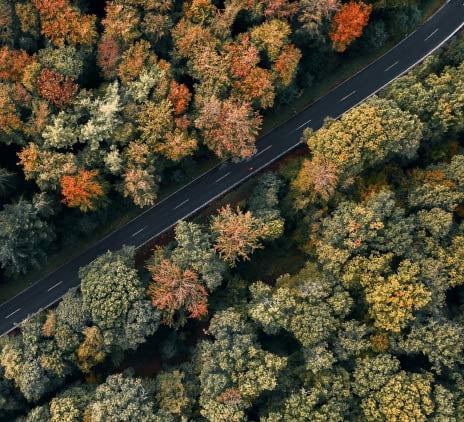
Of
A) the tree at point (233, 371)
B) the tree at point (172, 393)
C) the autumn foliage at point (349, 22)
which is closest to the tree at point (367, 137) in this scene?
the autumn foliage at point (349, 22)

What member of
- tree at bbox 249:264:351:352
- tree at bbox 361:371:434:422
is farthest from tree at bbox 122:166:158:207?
tree at bbox 361:371:434:422

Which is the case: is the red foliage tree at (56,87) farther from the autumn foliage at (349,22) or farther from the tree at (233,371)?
the autumn foliage at (349,22)

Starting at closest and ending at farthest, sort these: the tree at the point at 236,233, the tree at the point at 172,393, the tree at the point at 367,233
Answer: the tree at the point at 172,393 < the tree at the point at 367,233 < the tree at the point at 236,233

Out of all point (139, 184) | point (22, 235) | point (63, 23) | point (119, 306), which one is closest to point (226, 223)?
point (139, 184)

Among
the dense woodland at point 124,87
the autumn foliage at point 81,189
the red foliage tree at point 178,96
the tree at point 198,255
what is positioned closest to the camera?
the tree at point 198,255

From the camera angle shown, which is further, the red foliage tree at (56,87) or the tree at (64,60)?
the tree at (64,60)

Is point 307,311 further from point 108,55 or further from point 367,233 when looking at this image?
point 108,55

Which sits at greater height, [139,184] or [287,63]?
[287,63]
